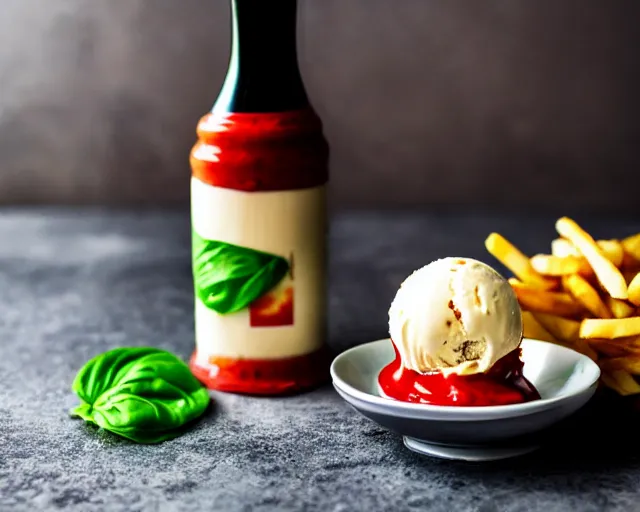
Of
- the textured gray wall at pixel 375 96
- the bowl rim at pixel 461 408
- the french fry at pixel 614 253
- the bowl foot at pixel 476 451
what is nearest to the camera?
the bowl rim at pixel 461 408

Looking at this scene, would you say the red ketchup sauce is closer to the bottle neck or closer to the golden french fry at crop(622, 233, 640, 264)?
the bottle neck

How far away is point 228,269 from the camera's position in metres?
1.39

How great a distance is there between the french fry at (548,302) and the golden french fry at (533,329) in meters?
0.02

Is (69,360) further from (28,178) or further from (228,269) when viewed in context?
(28,178)

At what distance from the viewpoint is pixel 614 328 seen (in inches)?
46.1

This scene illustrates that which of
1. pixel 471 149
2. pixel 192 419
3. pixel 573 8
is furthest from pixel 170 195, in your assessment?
pixel 192 419

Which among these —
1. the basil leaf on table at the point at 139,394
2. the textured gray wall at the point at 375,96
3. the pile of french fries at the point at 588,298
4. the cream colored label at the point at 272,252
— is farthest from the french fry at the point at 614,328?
the textured gray wall at the point at 375,96

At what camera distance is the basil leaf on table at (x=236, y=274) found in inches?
54.6

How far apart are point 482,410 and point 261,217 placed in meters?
0.49

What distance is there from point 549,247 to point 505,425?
4.33ft

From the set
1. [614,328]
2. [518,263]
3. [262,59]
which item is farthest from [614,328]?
[262,59]

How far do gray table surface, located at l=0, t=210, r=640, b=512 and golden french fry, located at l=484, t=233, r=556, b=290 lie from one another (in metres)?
0.18

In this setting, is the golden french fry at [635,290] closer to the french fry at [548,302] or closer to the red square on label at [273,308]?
the french fry at [548,302]

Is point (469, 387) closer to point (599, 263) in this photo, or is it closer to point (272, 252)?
point (599, 263)
